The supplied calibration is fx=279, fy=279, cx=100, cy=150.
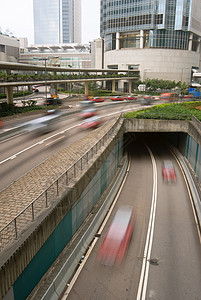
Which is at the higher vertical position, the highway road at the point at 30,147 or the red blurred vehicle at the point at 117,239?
the highway road at the point at 30,147

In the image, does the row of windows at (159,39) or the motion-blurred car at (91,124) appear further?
the row of windows at (159,39)

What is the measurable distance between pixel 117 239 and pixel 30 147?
46.3ft

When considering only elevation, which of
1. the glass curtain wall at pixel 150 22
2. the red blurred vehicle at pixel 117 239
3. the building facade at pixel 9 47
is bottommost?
the red blurred vehicle at pixel 117 239

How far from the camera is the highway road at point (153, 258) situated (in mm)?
14148

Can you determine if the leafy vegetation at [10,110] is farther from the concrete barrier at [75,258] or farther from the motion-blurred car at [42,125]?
the concrete barrier at [75,258]

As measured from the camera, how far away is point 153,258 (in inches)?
671

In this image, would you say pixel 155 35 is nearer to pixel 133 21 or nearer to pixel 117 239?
pixel 133 21

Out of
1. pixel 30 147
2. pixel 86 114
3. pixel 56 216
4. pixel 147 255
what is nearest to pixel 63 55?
pixel 86 114

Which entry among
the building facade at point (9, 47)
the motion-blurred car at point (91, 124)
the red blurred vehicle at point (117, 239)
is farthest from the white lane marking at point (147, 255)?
the building facade at point (9, 47)

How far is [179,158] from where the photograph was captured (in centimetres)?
3744

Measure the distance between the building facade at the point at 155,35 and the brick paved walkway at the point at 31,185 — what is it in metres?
91.5

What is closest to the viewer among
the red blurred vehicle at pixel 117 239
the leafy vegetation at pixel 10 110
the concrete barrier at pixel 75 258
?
the concrete barrier at pixel 75 258

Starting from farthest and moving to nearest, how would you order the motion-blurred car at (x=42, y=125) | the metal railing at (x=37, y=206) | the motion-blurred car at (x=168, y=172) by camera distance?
the motion-blurred car at (x=42, y=125), the motion-blurred car at (x=168, y=172), the metal railing at (x=37, y=206)

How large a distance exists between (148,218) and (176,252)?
453cm
